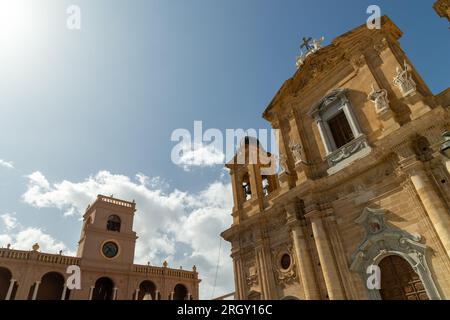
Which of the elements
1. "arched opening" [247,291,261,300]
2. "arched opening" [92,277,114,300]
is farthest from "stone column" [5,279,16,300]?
"arched opening" [247,291,261,300]

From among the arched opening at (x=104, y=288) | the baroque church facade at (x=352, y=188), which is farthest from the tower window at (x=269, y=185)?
the arched opening at (x=104, y=288)

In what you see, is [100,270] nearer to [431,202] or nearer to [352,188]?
[352,188]

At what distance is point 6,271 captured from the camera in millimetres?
24312

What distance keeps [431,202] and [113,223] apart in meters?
29.2

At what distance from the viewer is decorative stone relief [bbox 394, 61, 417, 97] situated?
11.0 m

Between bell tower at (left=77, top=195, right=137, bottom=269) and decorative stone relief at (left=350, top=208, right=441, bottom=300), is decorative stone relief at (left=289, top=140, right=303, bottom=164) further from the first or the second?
bell tower at (left=77, top=195, right=137, bottom=269)

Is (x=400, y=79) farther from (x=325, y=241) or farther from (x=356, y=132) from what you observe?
(x=325, y=241)

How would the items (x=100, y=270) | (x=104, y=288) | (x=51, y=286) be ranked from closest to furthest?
1. (x=51, y=286)
2. (x=100, y=270)
3. (x=104, y=288)

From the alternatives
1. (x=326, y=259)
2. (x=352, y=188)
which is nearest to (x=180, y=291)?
(x=326, y=259)

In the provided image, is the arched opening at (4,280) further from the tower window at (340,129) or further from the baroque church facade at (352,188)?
the tower window at (340,129)

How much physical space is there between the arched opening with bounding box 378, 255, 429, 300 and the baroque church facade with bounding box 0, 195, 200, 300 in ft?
78.6

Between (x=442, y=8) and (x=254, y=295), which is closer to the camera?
(x=442, y=8)

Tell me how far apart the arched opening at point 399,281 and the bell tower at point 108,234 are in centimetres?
2520

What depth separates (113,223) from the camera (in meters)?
31.1
